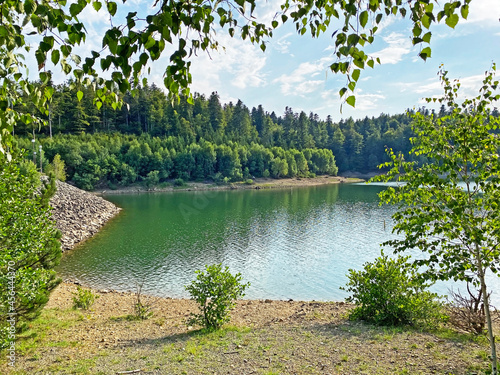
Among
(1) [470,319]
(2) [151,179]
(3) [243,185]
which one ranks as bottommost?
(1) [470,319]

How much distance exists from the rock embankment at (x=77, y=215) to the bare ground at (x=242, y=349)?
1850 centimetres

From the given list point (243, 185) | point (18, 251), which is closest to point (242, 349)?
point (18, 251)

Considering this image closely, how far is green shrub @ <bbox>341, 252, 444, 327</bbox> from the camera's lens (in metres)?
9.84

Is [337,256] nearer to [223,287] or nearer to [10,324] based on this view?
[223,287]

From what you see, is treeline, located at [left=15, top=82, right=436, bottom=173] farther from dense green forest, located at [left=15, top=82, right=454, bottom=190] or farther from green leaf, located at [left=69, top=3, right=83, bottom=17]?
green leaf, located at [left=69, top=3, right=83, bottom=17]

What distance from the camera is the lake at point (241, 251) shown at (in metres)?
19.9

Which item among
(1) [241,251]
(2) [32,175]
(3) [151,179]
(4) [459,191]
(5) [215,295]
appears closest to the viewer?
(4) [459,191]

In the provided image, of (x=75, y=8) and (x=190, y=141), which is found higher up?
(x=190, y=141)

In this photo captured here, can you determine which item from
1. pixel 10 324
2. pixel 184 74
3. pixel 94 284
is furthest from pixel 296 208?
pixel 184 74

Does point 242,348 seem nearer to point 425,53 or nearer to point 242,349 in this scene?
point 242,349

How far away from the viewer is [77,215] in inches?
1406

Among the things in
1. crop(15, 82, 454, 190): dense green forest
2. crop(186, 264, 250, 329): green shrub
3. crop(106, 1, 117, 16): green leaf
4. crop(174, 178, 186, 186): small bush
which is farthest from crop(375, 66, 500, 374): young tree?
crop(174, 178, 186, 186): small bush

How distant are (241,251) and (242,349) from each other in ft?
60.9

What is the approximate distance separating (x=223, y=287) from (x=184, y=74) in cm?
868
